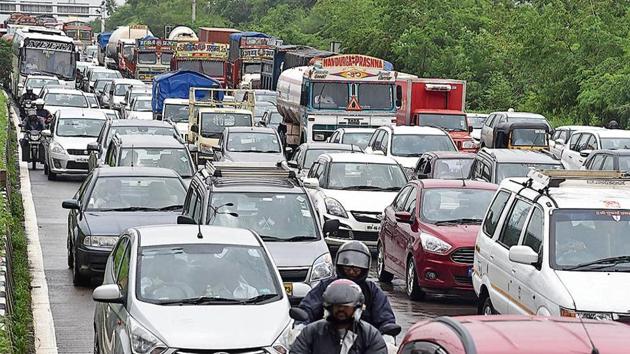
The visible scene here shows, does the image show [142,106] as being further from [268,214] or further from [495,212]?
[495,212]

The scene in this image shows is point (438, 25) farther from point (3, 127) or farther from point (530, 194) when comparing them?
point (530, 194)

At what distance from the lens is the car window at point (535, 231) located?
1234cm

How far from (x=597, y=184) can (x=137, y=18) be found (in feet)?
416

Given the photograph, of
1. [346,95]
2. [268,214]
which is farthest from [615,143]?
[268,214]

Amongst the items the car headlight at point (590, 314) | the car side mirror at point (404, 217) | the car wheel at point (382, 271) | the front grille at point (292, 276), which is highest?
the car headlight at point (590, 314)

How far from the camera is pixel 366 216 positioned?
20.6m

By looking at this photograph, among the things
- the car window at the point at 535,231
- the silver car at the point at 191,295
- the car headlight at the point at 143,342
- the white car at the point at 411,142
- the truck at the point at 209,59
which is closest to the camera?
the car headlight at the point at 143,342

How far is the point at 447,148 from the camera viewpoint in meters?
29.0

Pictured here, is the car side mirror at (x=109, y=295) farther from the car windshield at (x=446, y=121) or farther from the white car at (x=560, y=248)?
the car windshield at (x=446, y=121)

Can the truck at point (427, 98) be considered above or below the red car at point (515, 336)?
below

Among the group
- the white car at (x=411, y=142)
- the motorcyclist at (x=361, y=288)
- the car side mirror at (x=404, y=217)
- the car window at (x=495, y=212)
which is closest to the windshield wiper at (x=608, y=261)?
the car window at (x=495, y=212)

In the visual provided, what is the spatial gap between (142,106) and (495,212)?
109 ft

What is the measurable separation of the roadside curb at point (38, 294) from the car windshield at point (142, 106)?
64.2 feet

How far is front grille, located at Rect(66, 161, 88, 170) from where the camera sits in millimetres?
31531
